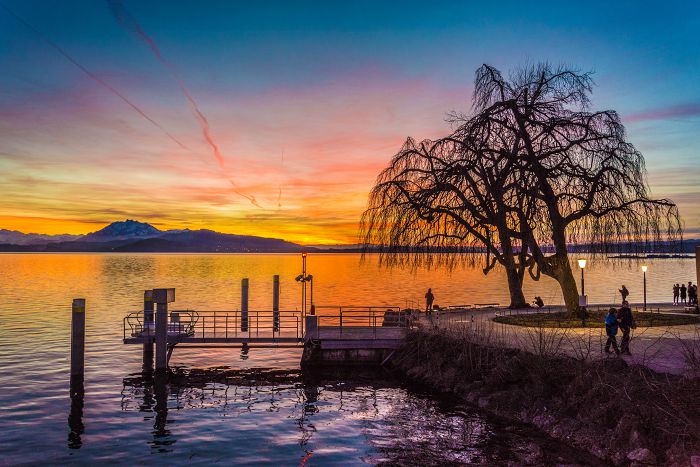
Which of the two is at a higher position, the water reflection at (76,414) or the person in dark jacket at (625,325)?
the person in dark jacket at (625,325)

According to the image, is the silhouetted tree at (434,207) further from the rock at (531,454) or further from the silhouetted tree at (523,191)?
the rock at (531,454)

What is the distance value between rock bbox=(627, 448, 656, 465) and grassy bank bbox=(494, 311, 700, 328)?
13.3 meters

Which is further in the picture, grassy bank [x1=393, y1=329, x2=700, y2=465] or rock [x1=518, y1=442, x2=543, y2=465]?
rock [x1=518, y1=442, x2=543, y2=465]

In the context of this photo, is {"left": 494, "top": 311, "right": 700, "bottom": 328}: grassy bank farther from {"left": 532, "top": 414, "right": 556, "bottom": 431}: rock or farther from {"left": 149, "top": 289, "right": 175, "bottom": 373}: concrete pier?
{"left": 149, "top": 289, "right": 175, "bottom": 373}: concrete pier

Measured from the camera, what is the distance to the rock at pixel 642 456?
1404 centimetres

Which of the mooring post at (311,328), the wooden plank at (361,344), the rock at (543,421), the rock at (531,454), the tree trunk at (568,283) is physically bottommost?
the rock at (531,454)

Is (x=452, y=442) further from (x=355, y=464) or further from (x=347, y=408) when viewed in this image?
(x=347, y=408)

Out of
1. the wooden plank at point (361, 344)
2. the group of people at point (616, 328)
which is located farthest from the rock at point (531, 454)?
the wooden plank at point (361, 344)

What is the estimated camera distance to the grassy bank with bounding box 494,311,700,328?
93.9ft

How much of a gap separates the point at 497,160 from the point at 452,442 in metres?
14.5

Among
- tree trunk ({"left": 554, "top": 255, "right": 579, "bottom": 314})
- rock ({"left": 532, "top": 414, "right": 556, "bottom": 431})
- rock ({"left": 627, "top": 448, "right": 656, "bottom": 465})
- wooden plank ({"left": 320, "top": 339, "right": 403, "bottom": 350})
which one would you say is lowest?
rock ({"left": 532, "top": 414, "right": 556, "bottom": 431})

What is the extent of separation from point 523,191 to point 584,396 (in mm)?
10557

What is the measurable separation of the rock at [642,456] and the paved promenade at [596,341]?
96.8 inches

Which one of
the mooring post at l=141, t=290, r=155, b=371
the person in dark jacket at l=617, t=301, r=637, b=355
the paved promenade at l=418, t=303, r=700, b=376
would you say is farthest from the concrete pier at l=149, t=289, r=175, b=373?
the person in dark jacket at l=617, t=301, r=637, b=355
